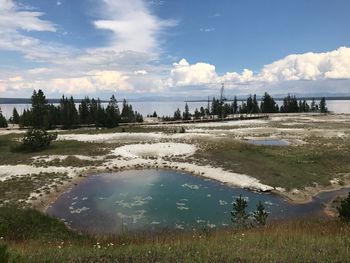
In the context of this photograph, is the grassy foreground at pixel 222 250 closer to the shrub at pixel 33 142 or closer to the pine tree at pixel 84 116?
the shrub at pixel 33 142

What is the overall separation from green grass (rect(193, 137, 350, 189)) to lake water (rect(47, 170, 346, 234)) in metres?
4.80

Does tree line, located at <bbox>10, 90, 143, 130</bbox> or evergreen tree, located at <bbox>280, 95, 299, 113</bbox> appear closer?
tree line, located at <bbox>10, 90, 143, 130</bbox>

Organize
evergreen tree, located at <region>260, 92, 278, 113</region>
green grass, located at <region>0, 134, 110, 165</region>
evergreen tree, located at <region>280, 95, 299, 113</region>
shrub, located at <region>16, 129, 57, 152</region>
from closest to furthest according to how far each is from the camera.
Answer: green grass, located at <region>0, 134, 110, 165</region>, shrub, located at <region>16, 129, 57, 152</region>, evergreen tree, located at <region>260, 92, 278, 113</region>, evergreen tree, located at <region>280, 95, 299, 113</region>

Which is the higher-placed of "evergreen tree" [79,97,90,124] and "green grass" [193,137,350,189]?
"evergreen tree" [79,97,90,124]

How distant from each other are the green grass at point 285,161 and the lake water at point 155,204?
4.80 metres

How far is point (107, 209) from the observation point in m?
27.1

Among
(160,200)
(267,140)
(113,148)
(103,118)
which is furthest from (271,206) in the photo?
(103,118)

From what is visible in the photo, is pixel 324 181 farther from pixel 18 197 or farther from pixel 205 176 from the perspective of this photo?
pixel 18 197

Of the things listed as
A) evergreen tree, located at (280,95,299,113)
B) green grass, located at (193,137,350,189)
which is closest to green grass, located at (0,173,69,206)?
green grass, located at (193,137,350,189)

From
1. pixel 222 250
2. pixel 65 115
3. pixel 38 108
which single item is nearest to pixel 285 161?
pixel 222 250

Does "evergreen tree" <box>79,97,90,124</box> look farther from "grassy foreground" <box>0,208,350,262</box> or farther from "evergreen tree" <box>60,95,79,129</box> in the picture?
"grassy foreground" <box>0,208,350,262</box>

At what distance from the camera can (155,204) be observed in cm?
2834

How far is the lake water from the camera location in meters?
24.2

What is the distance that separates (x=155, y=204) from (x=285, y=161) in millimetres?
21723
